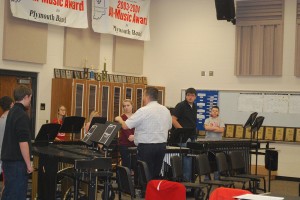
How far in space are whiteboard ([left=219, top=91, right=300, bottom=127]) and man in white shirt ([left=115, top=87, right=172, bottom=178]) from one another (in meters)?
5.99

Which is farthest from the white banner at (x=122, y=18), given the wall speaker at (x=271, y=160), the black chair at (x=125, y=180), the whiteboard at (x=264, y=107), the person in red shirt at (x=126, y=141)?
the black chair at (x=125, y=180)

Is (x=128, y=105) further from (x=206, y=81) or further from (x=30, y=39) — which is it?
(x=206, y=81)

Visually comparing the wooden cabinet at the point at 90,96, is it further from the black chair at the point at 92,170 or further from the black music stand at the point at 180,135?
the black chair at the point at 92,170

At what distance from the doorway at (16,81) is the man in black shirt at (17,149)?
5.22m

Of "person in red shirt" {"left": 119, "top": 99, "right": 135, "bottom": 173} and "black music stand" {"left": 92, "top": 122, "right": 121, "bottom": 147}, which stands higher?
"black music stand" {"left": 92, "top": 122, "right": 121, "bottom": 147}

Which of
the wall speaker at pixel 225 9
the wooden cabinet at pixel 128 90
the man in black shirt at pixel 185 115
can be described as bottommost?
the man in black shirt at pixel 185 115

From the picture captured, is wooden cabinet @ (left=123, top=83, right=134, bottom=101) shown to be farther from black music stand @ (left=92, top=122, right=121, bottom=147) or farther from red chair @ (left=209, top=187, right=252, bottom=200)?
red chair @ (left=209, top=187, right=252, bottom=200)

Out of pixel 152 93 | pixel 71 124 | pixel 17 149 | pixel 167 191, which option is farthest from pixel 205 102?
pixel 167 191

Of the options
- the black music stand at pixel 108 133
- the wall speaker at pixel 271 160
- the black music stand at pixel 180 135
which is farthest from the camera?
the wall speaker at pixel 271 160

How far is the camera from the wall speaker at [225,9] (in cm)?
1250

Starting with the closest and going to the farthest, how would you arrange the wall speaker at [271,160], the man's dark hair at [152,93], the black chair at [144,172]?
the black chair at [144,172]
the man's dark hair at [152,93]
the wall speaker at [271,160]

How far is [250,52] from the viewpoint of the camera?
13.0 meters

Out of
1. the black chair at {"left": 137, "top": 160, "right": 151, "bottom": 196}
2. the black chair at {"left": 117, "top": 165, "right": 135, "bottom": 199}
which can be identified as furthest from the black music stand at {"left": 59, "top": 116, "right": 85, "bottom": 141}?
the black chair at {"left": 117, "top": 165, "right": 135, "bottom": 199}

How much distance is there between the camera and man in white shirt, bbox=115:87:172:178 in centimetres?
707
